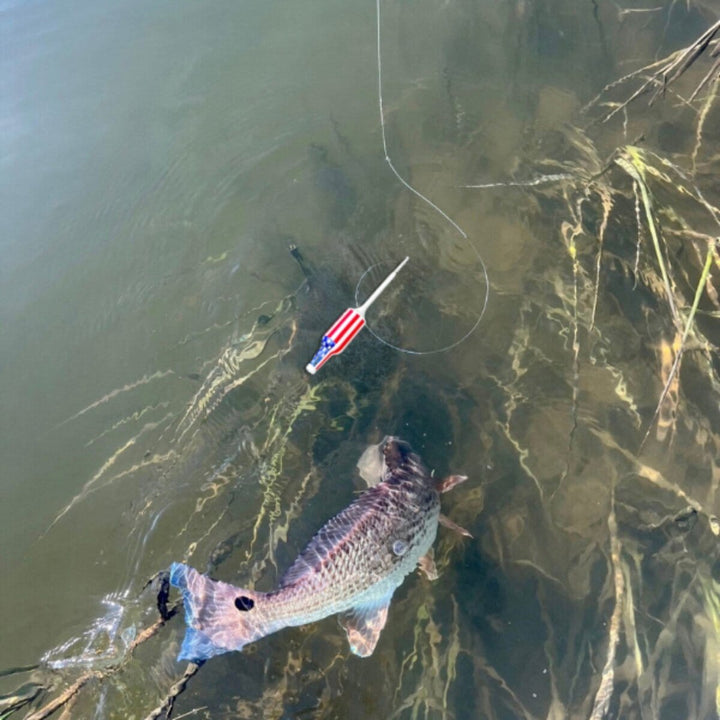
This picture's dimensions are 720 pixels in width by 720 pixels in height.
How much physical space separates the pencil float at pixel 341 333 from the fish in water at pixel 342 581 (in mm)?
1357

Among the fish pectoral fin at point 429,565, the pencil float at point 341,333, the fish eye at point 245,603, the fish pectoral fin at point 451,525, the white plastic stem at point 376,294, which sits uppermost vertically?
the white plastic stem at point 376,294

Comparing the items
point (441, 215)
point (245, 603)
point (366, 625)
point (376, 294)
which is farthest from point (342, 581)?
point (441, 215)

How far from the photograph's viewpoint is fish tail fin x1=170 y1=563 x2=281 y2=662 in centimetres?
446

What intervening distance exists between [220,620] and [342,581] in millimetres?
930

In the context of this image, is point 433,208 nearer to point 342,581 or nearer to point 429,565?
point 429,565

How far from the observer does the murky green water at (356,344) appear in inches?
212

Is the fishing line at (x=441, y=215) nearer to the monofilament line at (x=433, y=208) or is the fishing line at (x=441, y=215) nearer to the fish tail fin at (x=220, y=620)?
the monofilament line at (x=433, y=208)

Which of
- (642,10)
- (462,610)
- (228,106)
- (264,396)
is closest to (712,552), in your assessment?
(462,610)

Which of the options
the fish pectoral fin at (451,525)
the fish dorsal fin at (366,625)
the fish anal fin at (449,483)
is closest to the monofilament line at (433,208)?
the fish anal fin at (449,483)

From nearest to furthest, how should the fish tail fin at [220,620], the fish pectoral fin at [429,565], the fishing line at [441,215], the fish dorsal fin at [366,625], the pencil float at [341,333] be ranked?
the fish tail fin at [220,620], the fish dorsal fin at [366,625], the fish pectoral fin at [429,565], the pencil float at [341,333], the fishing line at [441,215]

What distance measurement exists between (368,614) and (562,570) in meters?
1.94

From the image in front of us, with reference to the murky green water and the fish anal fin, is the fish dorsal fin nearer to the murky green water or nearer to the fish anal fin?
the murky green water

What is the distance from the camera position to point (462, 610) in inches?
214

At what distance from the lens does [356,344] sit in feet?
20.2
